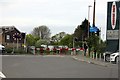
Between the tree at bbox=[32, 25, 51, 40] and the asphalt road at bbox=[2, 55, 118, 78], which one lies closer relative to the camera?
the asphalt road at bbox=[2, 55, 118, 78]

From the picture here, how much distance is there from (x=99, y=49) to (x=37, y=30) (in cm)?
9776

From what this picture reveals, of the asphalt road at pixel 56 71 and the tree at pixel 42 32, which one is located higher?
the tree at pixel 42 32

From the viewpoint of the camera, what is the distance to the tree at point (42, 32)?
13775cm

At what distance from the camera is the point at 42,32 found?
14038 centimetres

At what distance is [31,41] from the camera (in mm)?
128250

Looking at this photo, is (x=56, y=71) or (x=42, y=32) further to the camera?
(x=42, y=32)

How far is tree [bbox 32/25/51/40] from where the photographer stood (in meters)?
138

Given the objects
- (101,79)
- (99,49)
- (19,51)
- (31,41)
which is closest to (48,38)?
(31,41)

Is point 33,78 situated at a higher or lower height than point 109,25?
lower

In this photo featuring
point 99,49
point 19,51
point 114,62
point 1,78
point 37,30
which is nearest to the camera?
point 1,78

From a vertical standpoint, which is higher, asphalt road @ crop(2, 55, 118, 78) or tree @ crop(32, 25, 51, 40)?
tree @ crop(32, 25, 51, 40)

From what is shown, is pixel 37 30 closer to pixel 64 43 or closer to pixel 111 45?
pixel 64 43

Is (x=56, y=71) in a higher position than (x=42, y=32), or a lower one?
lower

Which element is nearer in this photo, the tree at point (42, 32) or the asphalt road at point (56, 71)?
the asphalt road at point (56, 71)
